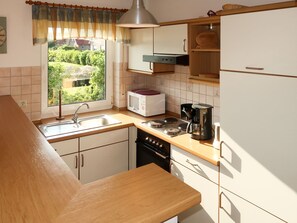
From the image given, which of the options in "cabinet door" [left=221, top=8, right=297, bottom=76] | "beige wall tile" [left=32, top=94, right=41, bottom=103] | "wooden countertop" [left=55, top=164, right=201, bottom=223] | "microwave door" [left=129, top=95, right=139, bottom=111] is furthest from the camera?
"microwave door" [left=129, top=95, right=139, bottom=111]

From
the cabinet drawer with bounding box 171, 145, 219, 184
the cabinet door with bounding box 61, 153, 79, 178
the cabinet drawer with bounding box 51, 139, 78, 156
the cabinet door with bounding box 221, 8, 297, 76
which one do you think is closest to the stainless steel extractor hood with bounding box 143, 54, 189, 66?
the cabinet door with bounding box 221, 8, 297, 76

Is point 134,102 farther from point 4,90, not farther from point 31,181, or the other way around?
point 31,181

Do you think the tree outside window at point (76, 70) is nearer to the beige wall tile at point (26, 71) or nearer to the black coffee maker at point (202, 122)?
the beige wall tile at point (26, 71)

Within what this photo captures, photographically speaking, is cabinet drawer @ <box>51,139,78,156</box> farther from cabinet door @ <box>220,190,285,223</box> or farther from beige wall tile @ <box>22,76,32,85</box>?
cabinet door @ <box>220,190,285,223</box>

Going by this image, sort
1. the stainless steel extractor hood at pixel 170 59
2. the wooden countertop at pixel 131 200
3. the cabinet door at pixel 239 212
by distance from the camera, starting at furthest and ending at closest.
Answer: the stainless steel extractor hood at pixel 170 59, the cabinet door at pixel 239 212, the wooden countertop at pixel 131 200

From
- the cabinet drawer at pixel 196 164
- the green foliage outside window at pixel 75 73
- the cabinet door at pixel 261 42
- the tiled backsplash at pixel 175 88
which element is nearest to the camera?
the cabinet door at pixel 261 42

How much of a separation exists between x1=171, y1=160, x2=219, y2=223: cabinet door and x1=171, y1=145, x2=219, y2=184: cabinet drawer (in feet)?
0.13

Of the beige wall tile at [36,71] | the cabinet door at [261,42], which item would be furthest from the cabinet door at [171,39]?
the beige wall tile at [36,71]

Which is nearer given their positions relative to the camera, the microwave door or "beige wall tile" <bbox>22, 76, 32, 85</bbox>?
→ "beige wall tile" <bbox>22, 76, 32, 85</bbox>

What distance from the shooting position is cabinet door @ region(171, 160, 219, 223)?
2.18 metres

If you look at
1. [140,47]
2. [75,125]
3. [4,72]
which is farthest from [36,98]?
[140,47]

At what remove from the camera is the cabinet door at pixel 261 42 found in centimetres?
154

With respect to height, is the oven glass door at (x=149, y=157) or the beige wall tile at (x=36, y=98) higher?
the beige wall tile at (x=36, y=98)

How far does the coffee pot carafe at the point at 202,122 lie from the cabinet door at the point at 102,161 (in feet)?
2.99
